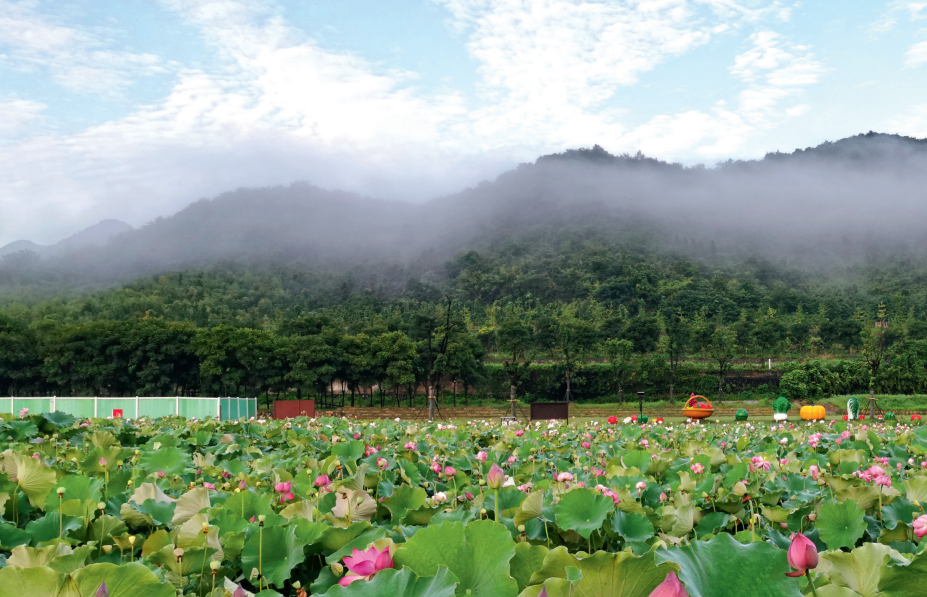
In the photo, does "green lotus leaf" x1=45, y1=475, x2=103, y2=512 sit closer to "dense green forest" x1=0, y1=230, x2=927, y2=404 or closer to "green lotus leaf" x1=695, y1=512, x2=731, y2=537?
"green lotus leaf" x1=695, y1=512, x2=731, y2=537

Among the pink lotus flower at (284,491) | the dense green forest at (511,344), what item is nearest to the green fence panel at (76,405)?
the dense green forest at (511,344)

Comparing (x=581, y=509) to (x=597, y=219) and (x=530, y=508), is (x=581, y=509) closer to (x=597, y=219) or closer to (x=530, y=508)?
(x=530, y=508)

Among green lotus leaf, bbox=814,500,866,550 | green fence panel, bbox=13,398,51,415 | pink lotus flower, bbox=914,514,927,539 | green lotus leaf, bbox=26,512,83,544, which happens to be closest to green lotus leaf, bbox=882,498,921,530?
green lotus leaf, bbox=814,500,866,550

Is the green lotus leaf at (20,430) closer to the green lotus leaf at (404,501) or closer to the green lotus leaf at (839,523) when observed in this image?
the green lotus leaf at (404,501)

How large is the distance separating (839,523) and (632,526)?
0.68 m

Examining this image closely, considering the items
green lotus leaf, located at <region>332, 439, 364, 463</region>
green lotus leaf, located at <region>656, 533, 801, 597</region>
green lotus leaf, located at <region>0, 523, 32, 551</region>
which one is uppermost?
green lotus leaf, located at <region>656, 533, 801, 597</region>

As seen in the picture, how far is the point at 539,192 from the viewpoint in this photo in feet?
533

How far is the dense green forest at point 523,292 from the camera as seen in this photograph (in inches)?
1662

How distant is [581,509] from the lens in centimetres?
191

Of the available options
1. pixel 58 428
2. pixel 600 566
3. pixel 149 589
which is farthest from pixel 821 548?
pixel 58 428

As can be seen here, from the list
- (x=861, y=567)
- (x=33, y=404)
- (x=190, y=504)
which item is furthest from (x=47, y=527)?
(x=33, y=404)

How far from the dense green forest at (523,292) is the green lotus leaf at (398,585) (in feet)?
120

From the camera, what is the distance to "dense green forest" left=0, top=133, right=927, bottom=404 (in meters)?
42.2

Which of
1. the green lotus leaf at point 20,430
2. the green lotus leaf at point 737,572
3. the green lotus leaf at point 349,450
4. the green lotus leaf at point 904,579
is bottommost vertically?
the green lotus leaf at point 20,430
